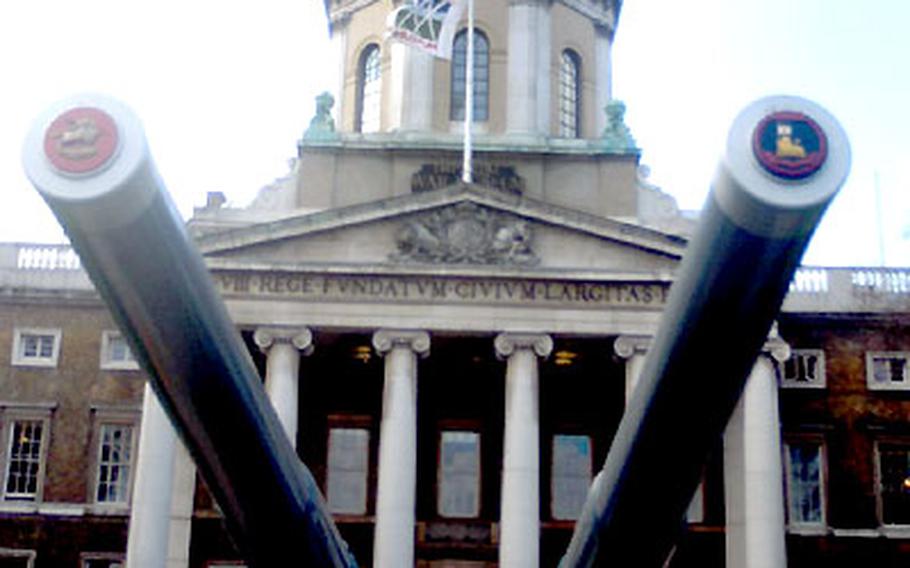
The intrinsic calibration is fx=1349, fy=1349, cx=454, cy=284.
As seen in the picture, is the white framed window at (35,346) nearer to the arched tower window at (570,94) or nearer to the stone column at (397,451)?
the stone column at (397,451)

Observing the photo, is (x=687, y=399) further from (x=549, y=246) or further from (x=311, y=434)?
(x=311, y=434)

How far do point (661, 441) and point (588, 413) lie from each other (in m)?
33.5

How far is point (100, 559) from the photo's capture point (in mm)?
37875

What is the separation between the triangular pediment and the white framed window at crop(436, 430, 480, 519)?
6373 millimetres

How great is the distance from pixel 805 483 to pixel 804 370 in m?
3.29

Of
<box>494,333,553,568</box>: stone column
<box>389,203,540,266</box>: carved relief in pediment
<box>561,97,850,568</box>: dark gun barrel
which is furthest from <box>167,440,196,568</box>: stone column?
<box>561,97,850,568</box>: dark gun barrel

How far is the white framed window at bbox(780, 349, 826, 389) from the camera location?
3894cm

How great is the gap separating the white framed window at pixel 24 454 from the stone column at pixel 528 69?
16.7m

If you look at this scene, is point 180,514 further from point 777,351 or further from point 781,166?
point 781,166

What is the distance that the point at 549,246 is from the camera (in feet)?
112

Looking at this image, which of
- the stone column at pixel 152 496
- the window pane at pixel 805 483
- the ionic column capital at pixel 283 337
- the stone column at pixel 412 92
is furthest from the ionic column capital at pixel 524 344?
the stone column at pixel 412 92

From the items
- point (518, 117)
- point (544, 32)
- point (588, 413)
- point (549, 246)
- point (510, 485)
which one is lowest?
point (510, 485)

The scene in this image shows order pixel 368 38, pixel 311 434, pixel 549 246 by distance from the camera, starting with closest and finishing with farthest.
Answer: pixel 549 246 < pixel 311 434 < pixel 368 38

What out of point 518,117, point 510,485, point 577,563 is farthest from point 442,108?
point 577,563
